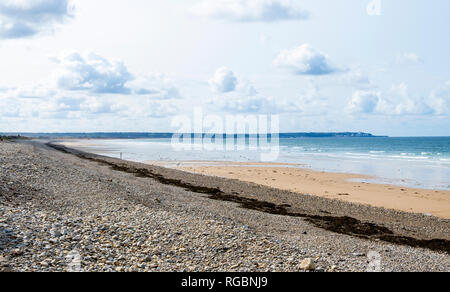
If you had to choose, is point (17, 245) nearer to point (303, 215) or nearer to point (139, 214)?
point (139, 214)

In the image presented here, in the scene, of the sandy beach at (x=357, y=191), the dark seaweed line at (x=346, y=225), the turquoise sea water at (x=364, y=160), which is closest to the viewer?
the dark seaweed line at (x=346, y=225)

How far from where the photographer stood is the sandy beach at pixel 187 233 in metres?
8.39

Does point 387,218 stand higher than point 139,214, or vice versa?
point 139,214

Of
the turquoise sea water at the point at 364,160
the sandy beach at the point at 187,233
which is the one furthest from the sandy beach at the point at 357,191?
the turquoise sea water at the point at 364,160

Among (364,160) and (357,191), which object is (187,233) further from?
(364,160)

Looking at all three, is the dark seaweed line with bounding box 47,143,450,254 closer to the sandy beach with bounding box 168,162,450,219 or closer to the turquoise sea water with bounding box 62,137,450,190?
the sandy beach with bounding box 168,162,450,219

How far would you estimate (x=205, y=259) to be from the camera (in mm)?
8719

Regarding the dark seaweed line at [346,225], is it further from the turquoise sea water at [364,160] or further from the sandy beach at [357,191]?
the turquoise sea water at [364,160]

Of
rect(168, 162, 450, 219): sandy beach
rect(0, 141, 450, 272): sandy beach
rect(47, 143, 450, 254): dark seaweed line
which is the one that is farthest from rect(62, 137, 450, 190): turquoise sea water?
rect(0, 141, 450, 272): sandy beach

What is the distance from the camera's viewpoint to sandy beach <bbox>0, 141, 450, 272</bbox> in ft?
27.5

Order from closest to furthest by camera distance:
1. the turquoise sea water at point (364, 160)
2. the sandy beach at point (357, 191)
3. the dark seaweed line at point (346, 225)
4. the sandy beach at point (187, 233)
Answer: the sandy beach at point (187, 233) → the dark seaweed line at point (346, 225) → the sandy beach at point (357, 191) → the turquoise sea water at point (364, 160)

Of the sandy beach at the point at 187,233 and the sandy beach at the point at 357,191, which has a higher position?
the sandy beach at the point at 187,233
